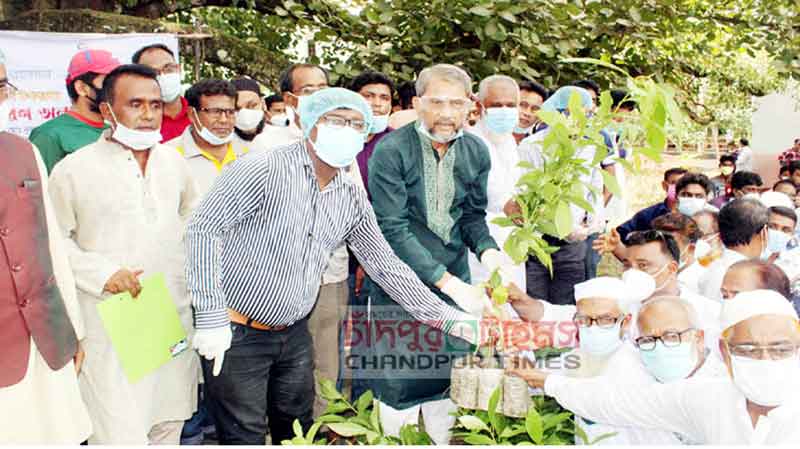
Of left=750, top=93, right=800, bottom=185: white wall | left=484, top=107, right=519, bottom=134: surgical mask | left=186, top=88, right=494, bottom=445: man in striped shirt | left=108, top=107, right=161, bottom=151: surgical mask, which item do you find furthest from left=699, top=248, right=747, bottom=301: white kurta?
left=750, top=93, right=800, bottom=185: white wall

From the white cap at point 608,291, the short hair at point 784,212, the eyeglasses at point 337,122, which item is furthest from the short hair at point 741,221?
the eyeglasses at point 337,122

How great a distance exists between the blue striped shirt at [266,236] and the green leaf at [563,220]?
1.97 feet

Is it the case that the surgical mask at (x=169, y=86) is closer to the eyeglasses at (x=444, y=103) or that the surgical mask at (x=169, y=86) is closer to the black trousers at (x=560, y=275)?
the eyeglasses at (x=444, y=103)

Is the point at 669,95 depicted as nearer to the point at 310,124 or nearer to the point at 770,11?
the point at 310,124

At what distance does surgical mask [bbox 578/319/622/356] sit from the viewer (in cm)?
298

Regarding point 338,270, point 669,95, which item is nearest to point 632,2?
point 338,270

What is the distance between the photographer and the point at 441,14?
6250 millimetres

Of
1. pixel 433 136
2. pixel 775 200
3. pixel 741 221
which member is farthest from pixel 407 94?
pixel 775 200

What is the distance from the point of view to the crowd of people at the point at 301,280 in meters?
2.54

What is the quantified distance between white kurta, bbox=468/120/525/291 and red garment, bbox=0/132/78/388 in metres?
1.86

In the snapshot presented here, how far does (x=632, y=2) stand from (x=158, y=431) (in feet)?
16.6

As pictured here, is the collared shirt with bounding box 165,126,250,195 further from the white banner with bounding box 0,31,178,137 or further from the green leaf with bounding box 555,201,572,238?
the green leaf with bounding box 555,201,572,238

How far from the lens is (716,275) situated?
148 inches

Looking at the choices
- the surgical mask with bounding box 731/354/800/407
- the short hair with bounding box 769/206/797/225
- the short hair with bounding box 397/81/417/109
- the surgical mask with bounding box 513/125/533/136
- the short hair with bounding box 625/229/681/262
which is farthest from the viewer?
the short hair with bounding box 397/81/417/109
